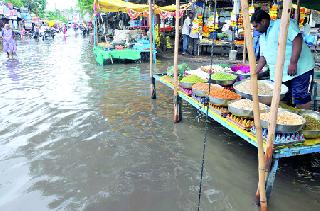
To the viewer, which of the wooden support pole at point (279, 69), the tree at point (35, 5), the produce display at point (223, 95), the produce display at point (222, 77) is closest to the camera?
the wooden support pole at point (279, 69)

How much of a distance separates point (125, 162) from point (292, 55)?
2.40 m

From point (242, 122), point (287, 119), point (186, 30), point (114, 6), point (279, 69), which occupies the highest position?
point (114, 6)

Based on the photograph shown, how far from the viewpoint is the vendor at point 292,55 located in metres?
3.56

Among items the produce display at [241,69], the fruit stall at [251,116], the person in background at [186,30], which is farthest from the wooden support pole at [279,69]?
the person in background at [186,30]

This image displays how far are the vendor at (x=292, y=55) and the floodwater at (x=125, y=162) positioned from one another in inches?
33.7

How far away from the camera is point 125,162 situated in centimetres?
395

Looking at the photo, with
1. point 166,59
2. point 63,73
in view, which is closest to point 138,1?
point 166,59

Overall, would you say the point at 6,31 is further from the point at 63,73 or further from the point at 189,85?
the point at 189,85

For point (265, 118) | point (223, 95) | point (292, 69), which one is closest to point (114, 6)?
point (223, 95)

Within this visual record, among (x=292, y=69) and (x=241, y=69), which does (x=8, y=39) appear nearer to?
(x=241, y=69)

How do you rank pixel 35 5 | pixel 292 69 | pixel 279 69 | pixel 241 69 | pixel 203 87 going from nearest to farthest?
pixel 279 69 < pixel 292 69 < pixel 203 87 < pixel 241 69 < pixel 35 5

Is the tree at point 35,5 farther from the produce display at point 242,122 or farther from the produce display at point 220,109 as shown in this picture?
the produce display at point 242,122

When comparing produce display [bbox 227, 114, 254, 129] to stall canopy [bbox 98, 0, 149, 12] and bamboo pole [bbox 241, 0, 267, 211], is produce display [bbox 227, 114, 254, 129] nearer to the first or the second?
bamboo pole [bbox 241, 0, 267, 211]

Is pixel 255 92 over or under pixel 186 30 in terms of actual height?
under
